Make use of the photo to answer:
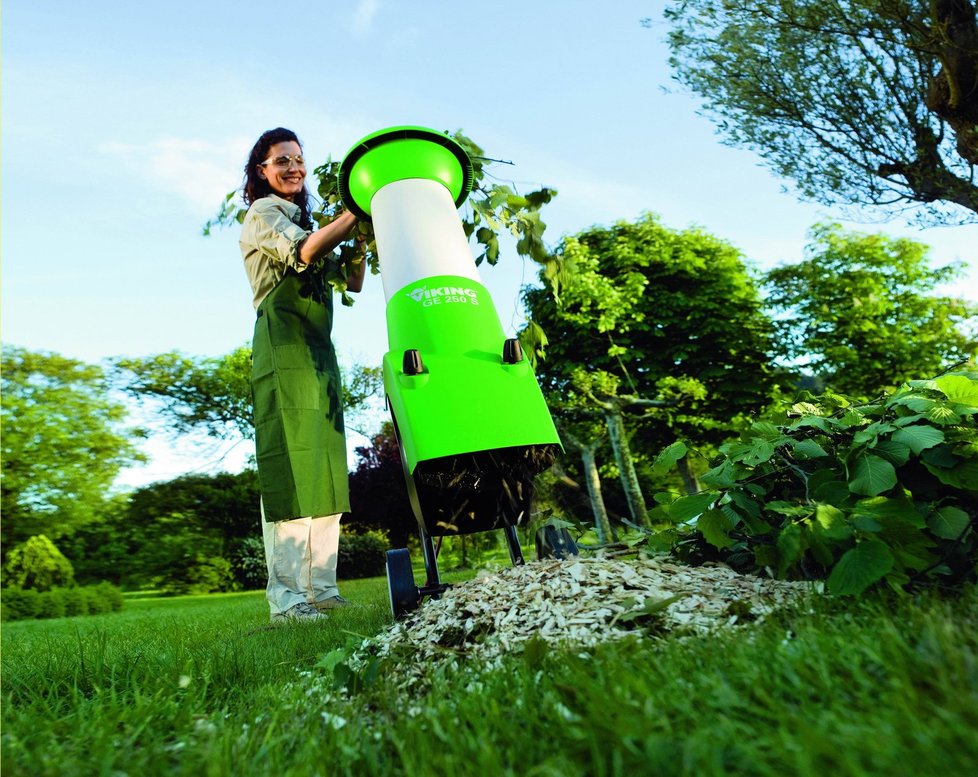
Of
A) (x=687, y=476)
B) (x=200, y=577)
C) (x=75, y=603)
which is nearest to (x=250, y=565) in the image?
(x=200, y=577)

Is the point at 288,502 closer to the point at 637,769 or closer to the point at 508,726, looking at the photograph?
the point at 508,726

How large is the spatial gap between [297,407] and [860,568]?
9.66 ft

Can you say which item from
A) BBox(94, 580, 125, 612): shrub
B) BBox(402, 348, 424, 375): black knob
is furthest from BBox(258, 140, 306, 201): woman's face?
BBox(94, 580, 125, 612): shrub

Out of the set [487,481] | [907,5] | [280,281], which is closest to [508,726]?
[487,481]

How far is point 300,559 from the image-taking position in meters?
3.85

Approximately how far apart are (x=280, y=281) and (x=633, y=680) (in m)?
3.32

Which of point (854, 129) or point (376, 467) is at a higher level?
point (854, 129)

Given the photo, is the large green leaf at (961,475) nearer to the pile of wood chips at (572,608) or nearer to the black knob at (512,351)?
the pile of wood chips at (572,608)

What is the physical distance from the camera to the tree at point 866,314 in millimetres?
15555

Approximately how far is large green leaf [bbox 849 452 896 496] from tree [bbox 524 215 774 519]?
12.2m

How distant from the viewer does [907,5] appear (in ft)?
25.4

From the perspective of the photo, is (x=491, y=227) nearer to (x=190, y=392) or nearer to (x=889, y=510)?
(x=889, y=510)

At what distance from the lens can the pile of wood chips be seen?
71.6 inches

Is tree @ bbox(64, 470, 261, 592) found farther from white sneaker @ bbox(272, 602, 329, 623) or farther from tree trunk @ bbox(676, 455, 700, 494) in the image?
white sneaker @ bbox(272, 602, 329, 623)
